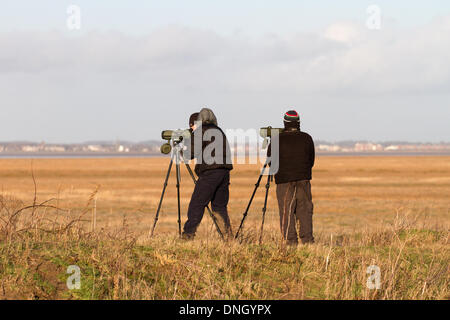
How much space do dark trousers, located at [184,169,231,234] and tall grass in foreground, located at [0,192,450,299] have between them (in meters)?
0.75

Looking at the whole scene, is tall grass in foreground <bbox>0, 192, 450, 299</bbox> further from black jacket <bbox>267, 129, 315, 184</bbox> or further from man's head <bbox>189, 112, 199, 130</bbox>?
man's head <bbox>189, 112, 199, 130</bbox>

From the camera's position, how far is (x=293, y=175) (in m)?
9.00

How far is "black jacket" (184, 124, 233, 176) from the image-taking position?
28.4 feet

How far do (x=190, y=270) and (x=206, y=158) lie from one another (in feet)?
7.83

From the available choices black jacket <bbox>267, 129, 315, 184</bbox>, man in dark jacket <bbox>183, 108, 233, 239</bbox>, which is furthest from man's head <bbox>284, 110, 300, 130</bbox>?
man in dark jacket <bbox>183, 108, 233, 239</bbox>

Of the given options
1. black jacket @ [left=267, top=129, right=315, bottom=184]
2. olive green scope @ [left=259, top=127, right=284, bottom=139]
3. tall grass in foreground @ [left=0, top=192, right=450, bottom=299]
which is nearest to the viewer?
tall grass in foreground @ [left=0, top=192, right=450, bottom=299]

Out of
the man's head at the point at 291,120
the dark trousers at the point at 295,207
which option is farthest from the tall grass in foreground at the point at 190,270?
the man's head at the point at 291,120

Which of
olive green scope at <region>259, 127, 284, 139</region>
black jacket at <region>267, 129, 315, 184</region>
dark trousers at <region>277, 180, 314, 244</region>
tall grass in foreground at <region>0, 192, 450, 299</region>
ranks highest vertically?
olive green scope at <region>259, 127, 284, 139</region>

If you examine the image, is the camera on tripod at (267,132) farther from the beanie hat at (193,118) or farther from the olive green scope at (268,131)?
the beanie hat at (193,118)

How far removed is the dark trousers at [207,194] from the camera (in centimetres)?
877

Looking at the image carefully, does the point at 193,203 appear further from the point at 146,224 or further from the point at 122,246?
the point at 146,224

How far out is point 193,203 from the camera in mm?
8836

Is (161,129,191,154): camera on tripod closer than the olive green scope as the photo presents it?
Yes
